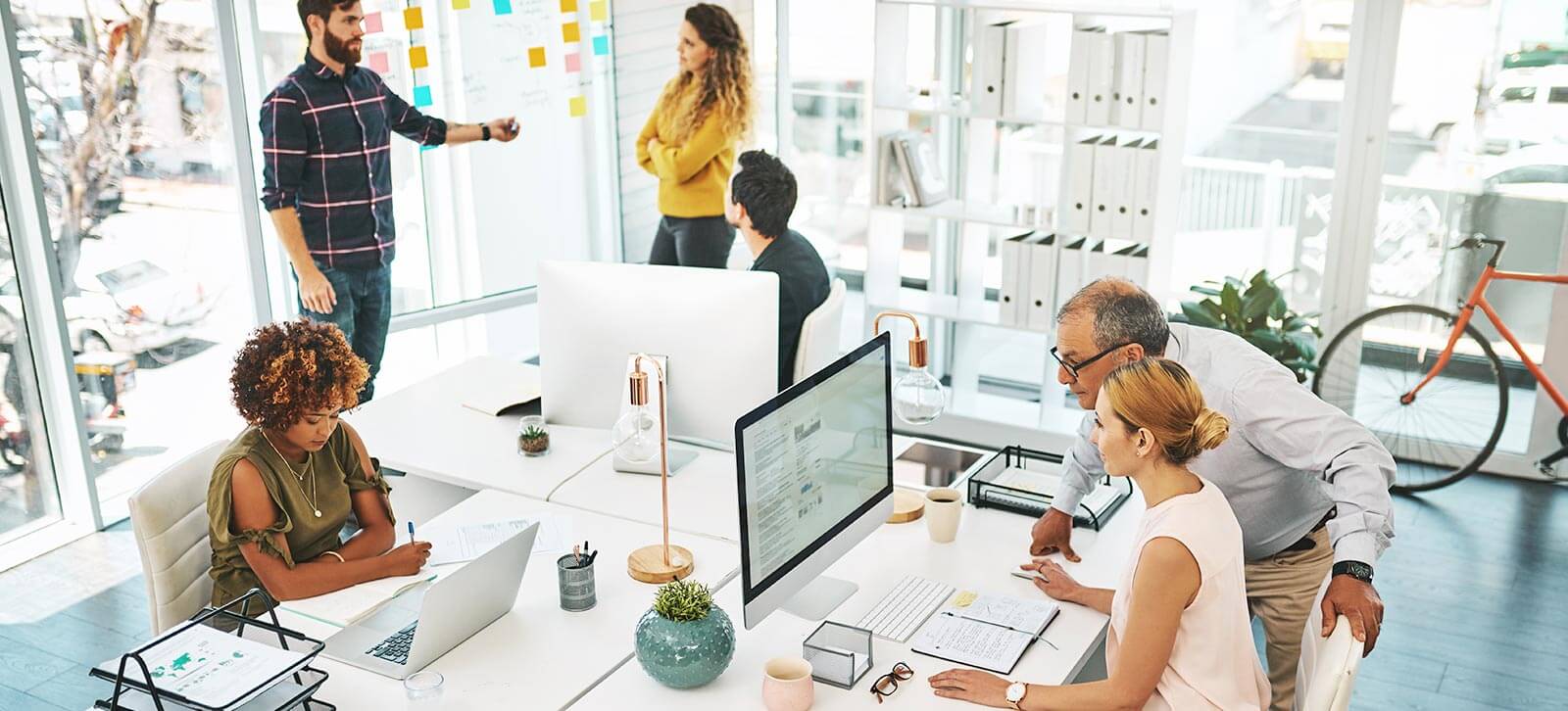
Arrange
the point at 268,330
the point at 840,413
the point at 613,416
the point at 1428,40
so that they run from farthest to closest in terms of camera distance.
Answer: the point at 1428,40 → the point at 613,416 → the point at 268,330 → the point at 840,413

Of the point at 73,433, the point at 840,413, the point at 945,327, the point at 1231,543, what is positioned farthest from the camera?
the point at 945,327

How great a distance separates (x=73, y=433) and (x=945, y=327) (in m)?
3.35

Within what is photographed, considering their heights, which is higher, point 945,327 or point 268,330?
point 268,330

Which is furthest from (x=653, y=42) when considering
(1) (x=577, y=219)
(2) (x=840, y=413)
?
(2) (x=840, y=413)

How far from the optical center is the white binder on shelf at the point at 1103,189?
15.1 feet

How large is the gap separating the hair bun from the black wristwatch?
0.43 m

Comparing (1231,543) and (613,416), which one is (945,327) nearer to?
(613,416)

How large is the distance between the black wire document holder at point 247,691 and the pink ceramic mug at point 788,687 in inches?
27.7

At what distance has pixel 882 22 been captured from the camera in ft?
16.3

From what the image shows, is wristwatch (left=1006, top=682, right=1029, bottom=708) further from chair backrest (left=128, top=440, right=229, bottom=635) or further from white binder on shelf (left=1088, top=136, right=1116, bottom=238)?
white binder on shelf (left=1088, top=136, right=1116, bottom=238)

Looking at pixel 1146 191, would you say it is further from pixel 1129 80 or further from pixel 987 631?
pixel 987 631

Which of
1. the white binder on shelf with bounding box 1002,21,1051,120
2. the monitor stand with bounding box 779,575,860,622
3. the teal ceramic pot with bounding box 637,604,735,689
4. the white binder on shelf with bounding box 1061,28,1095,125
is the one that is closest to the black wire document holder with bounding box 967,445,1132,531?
the monitor stand with bounding box 779,575,860,622

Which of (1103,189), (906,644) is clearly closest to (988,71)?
(1103,189)

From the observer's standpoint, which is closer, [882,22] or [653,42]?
[882,22]
